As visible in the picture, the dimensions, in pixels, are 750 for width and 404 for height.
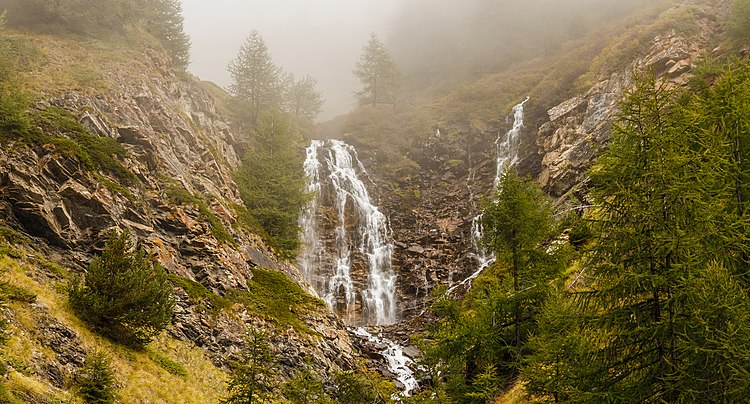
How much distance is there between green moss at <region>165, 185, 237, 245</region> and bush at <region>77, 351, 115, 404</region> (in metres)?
11.8

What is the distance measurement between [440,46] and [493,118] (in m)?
37.5

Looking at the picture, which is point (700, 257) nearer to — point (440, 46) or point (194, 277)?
point (194, 277)

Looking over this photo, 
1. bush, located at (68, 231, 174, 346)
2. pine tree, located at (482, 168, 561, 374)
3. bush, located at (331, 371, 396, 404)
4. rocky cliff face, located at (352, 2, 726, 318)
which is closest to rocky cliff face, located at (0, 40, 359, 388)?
bush, located at (68, 231, 174, 346)

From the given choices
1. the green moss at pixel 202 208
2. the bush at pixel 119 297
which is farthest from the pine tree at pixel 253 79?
the bush at pixel 119 297

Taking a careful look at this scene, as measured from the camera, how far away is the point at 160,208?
68.2 feet

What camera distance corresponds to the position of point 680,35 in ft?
106

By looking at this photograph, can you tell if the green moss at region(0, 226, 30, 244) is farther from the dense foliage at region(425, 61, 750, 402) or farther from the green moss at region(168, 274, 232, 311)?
the dense foliage at region(425, 61, 750, 402)

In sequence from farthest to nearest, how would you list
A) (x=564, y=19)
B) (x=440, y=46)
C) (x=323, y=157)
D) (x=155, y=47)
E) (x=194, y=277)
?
(x=440, y=46) < (x=564, y=19) < (x=323, y=157) < (x=155, y=47) < (x=194, y=277)

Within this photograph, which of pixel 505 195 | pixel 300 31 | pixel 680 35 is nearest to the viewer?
pixel 505 195

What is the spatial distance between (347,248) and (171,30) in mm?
26343

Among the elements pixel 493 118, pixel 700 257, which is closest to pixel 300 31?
pixel 493 118

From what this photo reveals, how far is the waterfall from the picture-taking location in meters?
31.3

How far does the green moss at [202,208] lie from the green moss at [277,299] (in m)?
2.55

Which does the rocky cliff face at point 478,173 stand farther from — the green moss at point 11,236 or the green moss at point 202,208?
the green moss at point 11,236
